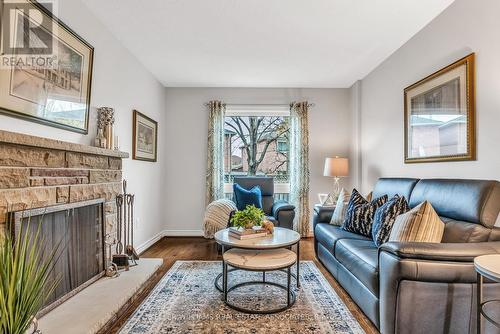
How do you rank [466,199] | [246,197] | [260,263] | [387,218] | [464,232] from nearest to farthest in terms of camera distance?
[464,232]
[466,199]
[260,263]
[387,218]
[246,197]

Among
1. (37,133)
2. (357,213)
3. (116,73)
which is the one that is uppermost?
(116,73)

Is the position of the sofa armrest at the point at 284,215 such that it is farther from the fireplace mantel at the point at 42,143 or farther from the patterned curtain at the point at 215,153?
the fireplace mantel at the point at 42,143

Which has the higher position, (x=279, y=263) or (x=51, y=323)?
(x=279, y=263)

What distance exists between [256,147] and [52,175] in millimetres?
3572

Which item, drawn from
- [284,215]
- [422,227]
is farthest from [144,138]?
[422,227]

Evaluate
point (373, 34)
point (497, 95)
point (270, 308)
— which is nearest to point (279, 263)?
point (270, 308)

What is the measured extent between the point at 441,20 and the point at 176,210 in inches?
171

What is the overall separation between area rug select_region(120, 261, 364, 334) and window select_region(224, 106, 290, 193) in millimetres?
2371

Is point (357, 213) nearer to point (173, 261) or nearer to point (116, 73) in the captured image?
point (173, 261)

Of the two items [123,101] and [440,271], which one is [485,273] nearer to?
[440,271]

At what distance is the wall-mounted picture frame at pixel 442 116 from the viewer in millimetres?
2260

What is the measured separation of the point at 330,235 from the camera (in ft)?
9.74

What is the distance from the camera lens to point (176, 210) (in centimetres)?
492

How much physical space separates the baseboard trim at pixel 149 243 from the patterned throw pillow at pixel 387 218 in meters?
2.96
